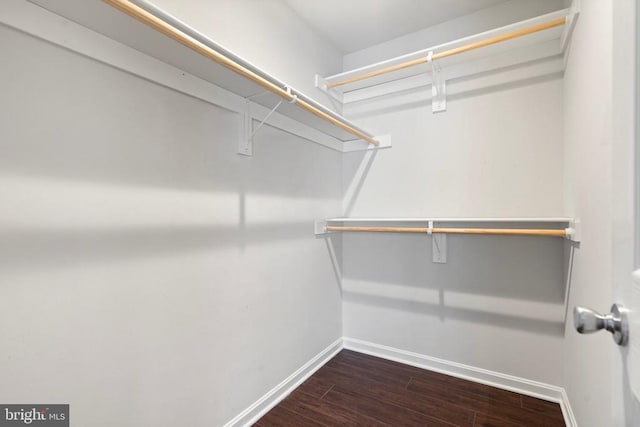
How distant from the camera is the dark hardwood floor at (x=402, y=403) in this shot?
1.57 meters

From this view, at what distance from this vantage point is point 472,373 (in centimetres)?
195

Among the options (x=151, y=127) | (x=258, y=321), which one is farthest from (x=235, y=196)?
(x=258, y=321)

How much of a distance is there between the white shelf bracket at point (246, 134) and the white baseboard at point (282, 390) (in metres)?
1.37

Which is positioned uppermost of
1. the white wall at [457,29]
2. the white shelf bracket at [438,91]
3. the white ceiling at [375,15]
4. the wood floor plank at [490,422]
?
the white ceiling at [375,15]

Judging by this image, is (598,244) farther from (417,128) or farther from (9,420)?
(9,420)

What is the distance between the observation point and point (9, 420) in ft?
2.74

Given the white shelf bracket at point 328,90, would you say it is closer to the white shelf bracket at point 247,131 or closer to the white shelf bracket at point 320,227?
the white shelf bracket at point 247,131

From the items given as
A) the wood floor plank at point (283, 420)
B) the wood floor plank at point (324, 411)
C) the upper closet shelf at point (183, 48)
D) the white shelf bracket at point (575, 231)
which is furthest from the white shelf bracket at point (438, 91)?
the wood floor plank at point (283, 420)

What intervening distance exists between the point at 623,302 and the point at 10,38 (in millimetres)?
1545

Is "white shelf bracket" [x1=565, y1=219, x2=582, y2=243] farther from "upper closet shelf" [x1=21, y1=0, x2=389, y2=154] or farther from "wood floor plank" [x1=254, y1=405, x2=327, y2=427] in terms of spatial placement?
"wood floor plank" [x1=254, y1=405, x2=327, y2=427]

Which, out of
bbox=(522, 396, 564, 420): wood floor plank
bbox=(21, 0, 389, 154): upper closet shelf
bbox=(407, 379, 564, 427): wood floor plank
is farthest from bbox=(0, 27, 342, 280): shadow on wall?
bbox=(522, 396, 564, 420): wood floor plank

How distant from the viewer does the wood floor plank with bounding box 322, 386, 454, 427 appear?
1555mm

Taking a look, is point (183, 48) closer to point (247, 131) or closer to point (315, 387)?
point (247, 131)

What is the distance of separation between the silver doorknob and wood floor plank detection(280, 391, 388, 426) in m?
1.39
